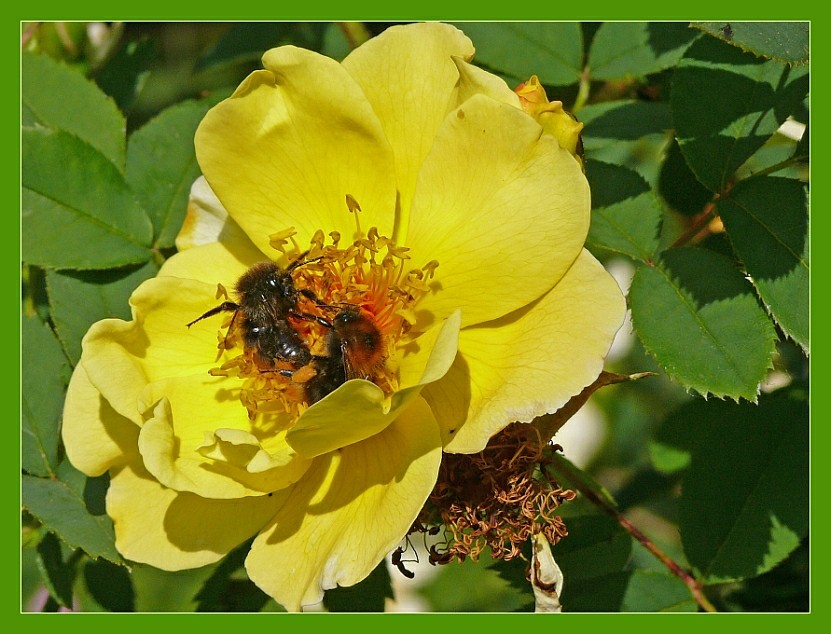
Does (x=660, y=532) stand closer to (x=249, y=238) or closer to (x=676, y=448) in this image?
(x=676, y=448)

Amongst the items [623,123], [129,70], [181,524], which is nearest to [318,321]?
[181,524]

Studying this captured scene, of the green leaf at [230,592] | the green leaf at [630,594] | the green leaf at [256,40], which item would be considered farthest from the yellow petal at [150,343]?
the green leaf at [630,594]

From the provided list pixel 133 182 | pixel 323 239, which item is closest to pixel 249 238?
pixel 323 239

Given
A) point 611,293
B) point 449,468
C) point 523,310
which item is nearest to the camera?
point 611,293

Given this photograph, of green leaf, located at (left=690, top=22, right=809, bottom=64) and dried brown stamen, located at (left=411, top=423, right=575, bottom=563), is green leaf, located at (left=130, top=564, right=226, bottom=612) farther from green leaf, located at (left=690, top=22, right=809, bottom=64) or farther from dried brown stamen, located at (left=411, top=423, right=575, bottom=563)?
green leaf, located at (left=690, top=22, right=809, bottom=64)

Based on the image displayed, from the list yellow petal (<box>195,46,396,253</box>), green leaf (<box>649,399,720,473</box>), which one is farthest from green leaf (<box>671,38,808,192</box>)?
yellow petal (<box>195,46,396,253</box>)

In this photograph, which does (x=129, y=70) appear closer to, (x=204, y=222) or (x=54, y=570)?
(x=204, y=222)
